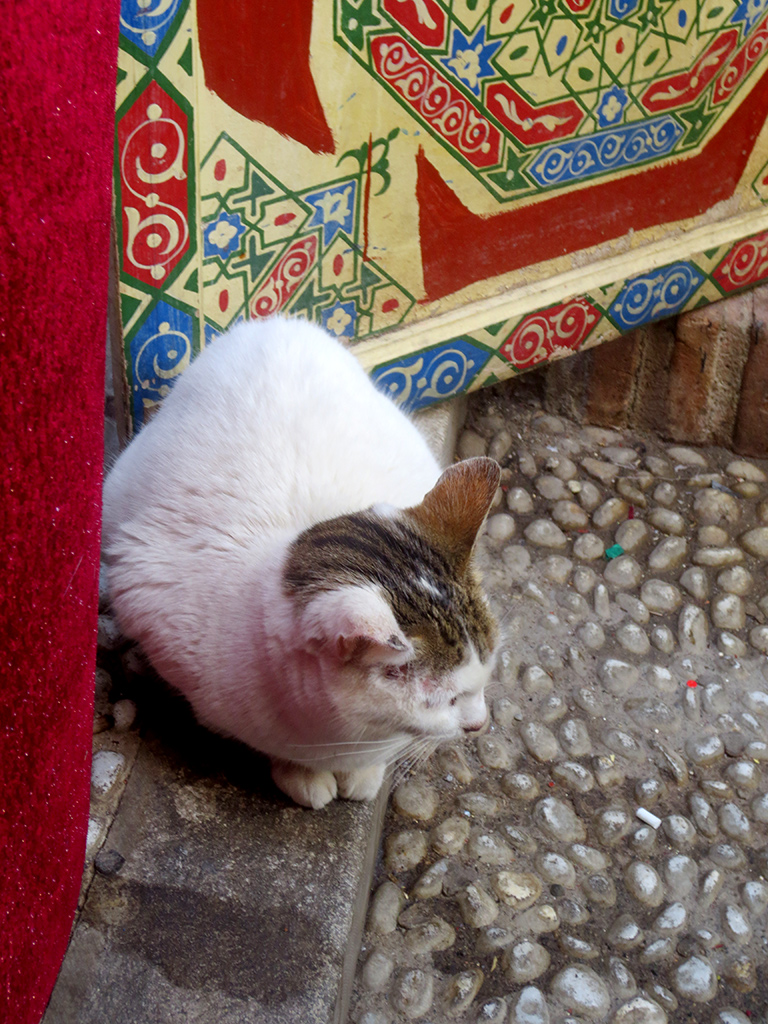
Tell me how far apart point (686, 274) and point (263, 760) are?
182cm

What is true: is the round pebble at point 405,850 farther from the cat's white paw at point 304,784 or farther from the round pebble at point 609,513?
the round pebble at point 609,513

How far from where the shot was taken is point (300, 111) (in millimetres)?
1711

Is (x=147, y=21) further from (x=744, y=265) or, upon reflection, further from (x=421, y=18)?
(x=744, y=265)

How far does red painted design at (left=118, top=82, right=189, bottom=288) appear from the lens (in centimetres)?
150

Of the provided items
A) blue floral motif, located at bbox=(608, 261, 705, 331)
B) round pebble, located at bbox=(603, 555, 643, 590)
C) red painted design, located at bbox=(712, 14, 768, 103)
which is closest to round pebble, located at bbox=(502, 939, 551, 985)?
round pebble, located at bbox=(603, 555, 643, 590)

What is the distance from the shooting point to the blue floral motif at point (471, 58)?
1.86 meters

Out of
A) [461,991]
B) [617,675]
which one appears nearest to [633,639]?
[617,675]

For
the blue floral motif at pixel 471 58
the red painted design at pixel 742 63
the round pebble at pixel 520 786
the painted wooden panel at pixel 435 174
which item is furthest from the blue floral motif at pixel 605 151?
the round pebble at pixel 520 786

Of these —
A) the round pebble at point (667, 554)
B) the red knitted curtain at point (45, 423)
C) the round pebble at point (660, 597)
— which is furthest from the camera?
the round pebble at point (667, 554)

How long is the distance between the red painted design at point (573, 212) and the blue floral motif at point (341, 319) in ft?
0.69

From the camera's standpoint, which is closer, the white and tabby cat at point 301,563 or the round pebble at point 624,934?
the white and tabby cat at point 301,563

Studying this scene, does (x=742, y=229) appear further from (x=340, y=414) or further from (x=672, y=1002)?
(x=672, y=1002)

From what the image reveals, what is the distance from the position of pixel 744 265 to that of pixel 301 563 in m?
2.00

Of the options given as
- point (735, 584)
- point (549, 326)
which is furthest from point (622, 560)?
point (549, 326)
